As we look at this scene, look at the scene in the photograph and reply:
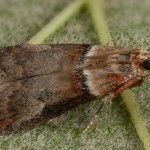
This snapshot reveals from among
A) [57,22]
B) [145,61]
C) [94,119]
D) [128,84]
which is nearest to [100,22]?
[57,22]

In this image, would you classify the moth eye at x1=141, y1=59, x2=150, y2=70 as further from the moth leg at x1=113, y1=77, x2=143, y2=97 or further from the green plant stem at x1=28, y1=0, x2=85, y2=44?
the green plant stem at x1=28, y1=0, x2=85, y2=44

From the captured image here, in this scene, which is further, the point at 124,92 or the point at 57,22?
the point at 57,22

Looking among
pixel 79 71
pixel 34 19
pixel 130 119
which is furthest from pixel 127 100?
pixel 34 19

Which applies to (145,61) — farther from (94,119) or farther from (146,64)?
(94,119)

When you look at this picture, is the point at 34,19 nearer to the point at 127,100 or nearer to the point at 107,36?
the point at 107,36

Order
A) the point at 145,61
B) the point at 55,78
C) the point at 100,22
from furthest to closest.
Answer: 1. the point at 100,22
2. the point at 145,61
3. the point at 55,78

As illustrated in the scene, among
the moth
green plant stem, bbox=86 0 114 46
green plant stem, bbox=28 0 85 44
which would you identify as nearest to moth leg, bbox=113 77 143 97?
the moth

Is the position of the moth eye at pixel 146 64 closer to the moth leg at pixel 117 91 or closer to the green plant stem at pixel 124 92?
the moth leg at pixel 117 91
